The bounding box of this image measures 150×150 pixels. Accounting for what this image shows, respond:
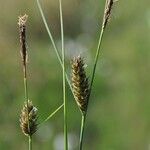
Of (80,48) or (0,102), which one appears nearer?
(0,102)

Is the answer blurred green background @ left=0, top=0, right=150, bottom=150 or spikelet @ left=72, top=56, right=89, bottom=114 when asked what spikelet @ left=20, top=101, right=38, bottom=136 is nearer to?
spikelet @ left=72, top=56, right=89, bottom=114

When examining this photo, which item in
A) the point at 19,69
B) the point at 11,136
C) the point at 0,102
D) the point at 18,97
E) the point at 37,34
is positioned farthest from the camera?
the point at 37,34

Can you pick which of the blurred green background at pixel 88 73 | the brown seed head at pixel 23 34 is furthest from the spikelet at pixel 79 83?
the blurred green background at pixel 88 73

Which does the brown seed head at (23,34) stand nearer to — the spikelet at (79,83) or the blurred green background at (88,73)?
the spikelet at (79,83)

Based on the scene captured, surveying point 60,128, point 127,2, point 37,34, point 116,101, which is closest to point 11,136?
point 60,128

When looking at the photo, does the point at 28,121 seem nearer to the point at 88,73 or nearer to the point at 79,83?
the point at 79,83

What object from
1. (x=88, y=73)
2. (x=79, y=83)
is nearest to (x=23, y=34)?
(x=79, y=83)

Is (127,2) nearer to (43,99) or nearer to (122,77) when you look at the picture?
(122,77)

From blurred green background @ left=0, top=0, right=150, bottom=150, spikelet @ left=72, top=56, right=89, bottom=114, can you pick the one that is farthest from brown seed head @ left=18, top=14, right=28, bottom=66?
blurred green background @ left=0, top=0, right=150, bottom=150
